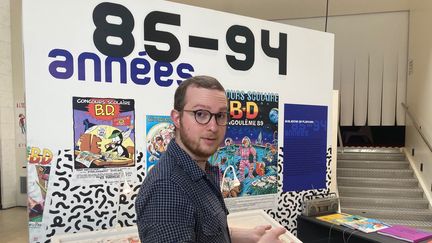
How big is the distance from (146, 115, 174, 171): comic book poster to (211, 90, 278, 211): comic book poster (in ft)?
1.74

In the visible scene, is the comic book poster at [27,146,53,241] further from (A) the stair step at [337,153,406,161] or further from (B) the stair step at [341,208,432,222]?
(A) the stair step at [337,153,406,161]

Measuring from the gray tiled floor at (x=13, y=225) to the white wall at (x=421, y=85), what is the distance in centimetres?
710

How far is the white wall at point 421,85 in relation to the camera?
544cm

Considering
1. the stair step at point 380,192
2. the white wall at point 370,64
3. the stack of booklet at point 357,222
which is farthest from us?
the white wall at point 370,64

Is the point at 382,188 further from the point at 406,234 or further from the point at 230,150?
the point at 230,150

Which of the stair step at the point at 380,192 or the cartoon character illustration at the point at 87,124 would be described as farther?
the stair step at the point at 380,192

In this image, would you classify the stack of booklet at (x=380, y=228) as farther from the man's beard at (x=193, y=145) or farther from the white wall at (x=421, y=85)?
the white wall at (x=421, y=85)

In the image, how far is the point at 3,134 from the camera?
255 inches

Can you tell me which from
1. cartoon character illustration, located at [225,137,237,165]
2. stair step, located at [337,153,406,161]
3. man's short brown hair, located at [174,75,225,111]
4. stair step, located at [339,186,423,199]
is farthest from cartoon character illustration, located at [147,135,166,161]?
stair step, located at [337,153,406,161]

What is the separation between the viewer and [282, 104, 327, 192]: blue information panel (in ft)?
10.6

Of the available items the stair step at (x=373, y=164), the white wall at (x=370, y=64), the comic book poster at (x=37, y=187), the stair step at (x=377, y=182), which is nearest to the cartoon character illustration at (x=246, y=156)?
the comic book poster at (x=37, y=187)

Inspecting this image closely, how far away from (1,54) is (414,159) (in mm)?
8990

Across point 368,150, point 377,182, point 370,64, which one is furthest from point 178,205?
point 370,64

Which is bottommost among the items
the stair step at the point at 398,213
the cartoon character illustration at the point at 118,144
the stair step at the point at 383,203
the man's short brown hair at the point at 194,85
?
the stair step at the point at 398,213
